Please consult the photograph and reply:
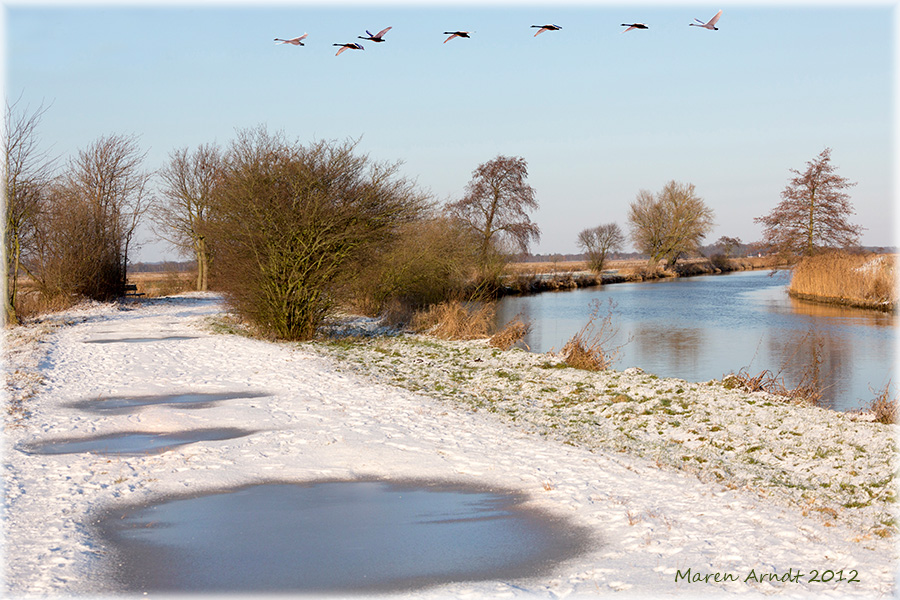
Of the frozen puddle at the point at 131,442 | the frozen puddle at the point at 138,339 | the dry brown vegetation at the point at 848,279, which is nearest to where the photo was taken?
the frozen puddle at the point at 131,442

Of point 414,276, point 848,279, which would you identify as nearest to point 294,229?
point 414,276

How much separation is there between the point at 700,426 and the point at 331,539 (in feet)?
19.5

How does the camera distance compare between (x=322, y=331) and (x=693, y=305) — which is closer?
(x=322, y=331)

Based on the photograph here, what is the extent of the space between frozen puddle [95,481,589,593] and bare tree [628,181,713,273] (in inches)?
2392

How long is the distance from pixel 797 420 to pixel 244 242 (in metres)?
12.4

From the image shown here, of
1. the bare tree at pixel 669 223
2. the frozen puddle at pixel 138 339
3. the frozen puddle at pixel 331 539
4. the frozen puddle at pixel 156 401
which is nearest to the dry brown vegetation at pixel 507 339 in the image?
the frozen puddle at pixel 138 339

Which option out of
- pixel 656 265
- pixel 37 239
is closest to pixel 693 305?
pixel 37 239

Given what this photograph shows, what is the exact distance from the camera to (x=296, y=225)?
53.9ft

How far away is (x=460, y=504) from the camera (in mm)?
5977

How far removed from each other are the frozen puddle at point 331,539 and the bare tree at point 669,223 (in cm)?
6075

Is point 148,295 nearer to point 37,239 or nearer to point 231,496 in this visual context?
point 37,239

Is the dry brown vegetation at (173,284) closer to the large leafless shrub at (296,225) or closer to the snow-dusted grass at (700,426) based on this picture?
the large leafless shrub at (296,225)

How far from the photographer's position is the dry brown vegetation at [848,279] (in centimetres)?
2800

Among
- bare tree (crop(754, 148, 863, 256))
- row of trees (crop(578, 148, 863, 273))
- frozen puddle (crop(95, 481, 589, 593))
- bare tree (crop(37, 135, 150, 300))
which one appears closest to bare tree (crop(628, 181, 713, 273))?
row of trees (crop(578, 148, 863, 273))
